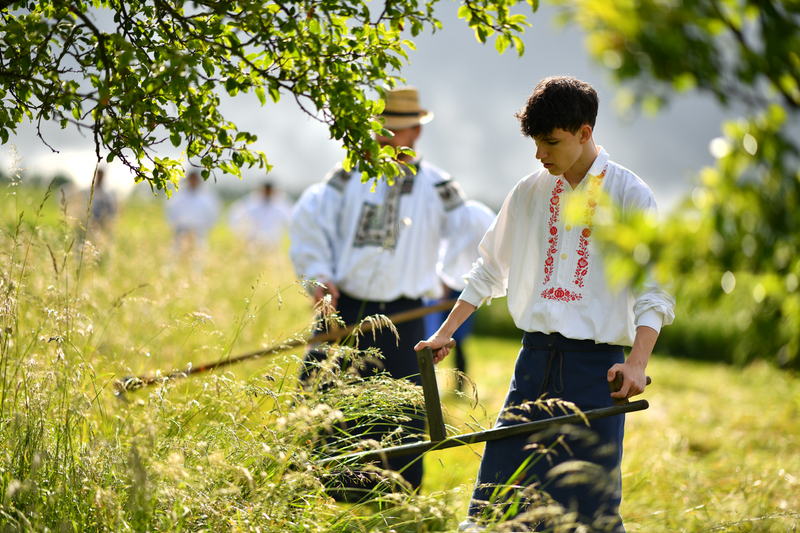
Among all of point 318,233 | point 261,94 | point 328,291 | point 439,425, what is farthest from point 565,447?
point 318,233

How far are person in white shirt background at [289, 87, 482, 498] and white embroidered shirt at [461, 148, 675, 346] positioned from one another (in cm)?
102

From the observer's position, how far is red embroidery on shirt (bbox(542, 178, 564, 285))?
2.45 metres

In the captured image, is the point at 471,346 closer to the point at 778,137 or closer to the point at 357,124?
the point at 357,124

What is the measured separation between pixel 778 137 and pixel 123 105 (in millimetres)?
1857

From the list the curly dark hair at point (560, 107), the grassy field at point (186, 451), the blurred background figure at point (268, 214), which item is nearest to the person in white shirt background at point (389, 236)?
the grassy field at point (186, 451)

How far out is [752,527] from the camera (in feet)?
8.93

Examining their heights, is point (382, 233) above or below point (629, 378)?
above

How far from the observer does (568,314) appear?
2363 millimetres

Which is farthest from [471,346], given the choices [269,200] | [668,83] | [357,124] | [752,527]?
[668,83]

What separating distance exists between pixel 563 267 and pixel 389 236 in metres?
1.43

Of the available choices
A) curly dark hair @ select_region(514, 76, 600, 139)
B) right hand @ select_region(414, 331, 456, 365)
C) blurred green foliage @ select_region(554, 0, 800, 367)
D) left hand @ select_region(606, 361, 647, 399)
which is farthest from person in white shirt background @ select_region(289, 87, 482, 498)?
blurred green foliage @ select_region(554, 0, 800, 367)

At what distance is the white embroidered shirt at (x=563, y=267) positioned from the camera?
2.32 meters

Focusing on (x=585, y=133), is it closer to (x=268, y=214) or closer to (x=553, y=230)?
(x=553, y=230)

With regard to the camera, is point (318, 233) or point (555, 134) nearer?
point (555, 134)
